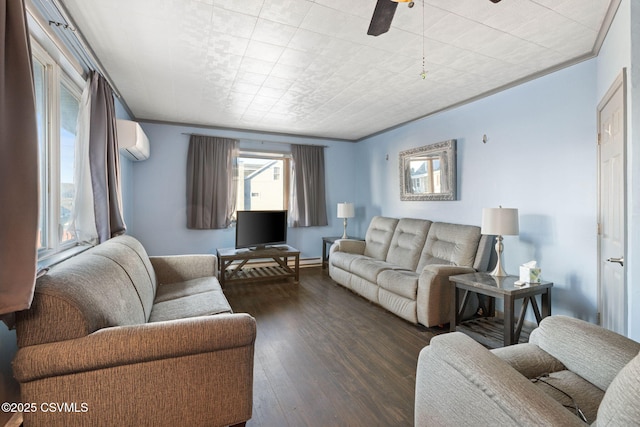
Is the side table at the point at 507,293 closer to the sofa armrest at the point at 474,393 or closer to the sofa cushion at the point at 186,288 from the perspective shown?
the sofa armrest at the point at 474,393

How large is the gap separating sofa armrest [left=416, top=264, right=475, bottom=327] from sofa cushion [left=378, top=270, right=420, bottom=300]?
0.26 feet

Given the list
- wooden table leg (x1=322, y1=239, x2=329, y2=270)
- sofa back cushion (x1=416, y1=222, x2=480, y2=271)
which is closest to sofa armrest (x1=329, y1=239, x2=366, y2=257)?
wooden table leg (x1=322, y1=239, x2=329, y2=270)

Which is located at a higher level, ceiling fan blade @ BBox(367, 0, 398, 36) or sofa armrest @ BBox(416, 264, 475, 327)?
ceiling fan blade @ BBox(367, 0, 398, 36)

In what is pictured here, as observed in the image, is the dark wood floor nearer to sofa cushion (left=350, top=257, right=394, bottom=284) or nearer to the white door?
sofa cushion (left=350, top=257, right=394, bottom=284)

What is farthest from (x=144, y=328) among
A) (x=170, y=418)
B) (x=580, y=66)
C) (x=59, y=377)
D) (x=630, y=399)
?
(x=580, y=66)

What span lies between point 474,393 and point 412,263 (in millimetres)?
2757

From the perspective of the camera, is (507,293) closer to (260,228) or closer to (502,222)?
(502,222)

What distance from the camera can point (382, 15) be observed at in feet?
4.92

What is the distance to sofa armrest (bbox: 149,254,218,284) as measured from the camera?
2.99 metres

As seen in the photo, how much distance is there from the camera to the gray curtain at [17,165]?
114 cm

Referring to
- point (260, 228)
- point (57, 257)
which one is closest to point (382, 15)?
point (57, 257)

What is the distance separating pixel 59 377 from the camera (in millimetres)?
1231

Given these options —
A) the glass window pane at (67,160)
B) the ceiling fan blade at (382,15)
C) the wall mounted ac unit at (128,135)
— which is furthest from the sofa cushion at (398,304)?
the wall mounted ac unit at (128,135)

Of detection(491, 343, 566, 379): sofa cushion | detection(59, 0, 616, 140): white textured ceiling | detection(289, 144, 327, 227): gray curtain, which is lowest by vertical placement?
detection(491, 343, 566, 379): sofa cushion
